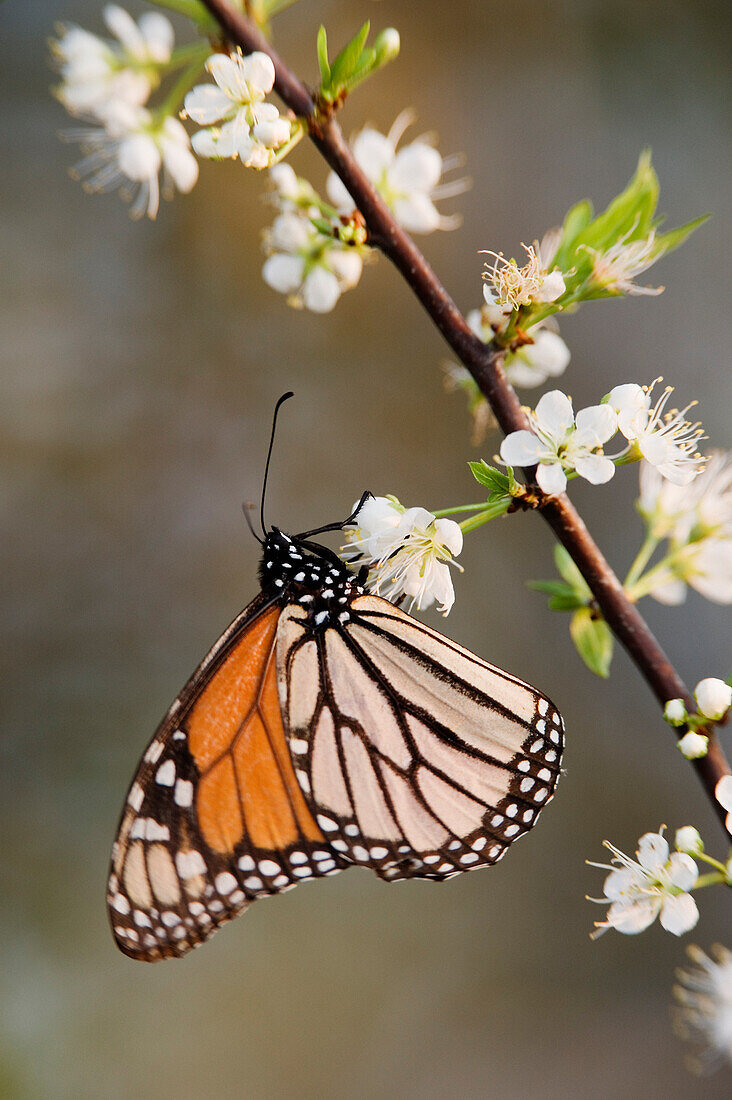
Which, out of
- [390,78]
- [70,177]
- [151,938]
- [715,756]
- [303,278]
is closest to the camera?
[715,756]

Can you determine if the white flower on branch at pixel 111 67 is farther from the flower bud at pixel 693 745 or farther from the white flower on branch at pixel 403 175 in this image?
the flower bud at pixel 693 745

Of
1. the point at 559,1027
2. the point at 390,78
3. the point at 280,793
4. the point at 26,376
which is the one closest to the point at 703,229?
the point at 390,78

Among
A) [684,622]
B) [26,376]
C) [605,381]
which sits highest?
[26,376]

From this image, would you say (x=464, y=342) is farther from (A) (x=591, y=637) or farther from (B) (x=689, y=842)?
(B) (x=689, y=842)

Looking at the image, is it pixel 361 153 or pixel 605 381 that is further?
pixel 605 381

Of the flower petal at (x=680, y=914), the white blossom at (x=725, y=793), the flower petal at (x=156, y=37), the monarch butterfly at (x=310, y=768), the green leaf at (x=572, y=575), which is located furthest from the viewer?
the flower petal at (x=156, y=37)

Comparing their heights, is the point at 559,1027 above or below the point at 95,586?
below

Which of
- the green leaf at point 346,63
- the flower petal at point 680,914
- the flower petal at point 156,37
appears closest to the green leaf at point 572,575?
the flower petal at point 680,914

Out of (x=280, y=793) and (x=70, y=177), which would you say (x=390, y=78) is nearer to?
(x=70, y=177)
